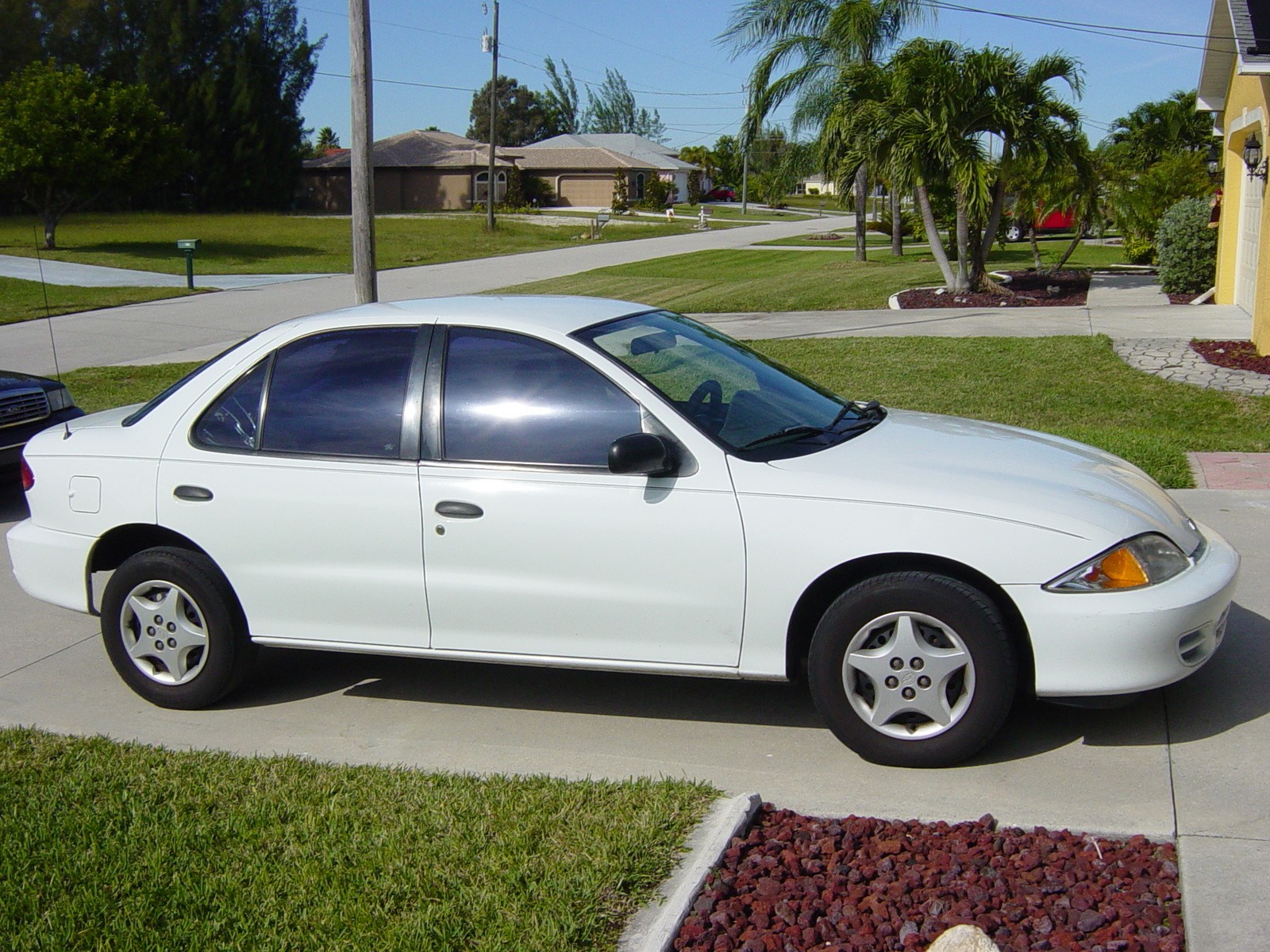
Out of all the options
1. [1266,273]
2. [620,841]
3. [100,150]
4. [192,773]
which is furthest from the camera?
[100,150]

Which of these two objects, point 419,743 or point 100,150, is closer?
point 419,743

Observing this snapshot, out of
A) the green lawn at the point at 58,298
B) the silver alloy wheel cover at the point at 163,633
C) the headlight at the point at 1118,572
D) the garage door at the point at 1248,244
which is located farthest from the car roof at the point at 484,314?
the green lawn at the point at 58,298

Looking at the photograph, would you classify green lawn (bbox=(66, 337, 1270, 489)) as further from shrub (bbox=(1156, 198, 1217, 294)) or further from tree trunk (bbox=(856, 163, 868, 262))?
tree trunk (bbox=(856, 163, 868, 262))

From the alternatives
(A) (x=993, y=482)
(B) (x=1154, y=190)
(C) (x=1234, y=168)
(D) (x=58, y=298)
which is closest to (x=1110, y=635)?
(A) (x=993, y=482)

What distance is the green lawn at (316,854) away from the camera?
3320 millimetres

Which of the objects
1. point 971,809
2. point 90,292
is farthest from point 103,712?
point 90,292

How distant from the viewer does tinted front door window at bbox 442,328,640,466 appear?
4613 mm

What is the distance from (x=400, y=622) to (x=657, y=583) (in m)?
1.04

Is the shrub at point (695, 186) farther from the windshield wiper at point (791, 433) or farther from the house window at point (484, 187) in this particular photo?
the windshield wiper at point (791, 433)

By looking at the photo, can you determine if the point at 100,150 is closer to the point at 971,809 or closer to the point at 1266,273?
the point at 1266,273

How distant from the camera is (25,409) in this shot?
884 cm

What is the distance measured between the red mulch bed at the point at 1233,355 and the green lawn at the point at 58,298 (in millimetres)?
17817

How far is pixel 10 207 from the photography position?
155 feet

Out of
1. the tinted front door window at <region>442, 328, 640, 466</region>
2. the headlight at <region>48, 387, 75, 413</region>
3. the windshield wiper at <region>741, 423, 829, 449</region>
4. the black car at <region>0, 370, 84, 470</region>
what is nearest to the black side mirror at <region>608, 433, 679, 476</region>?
the tinted front door window at <region>442, 328, 640, 466</region>
